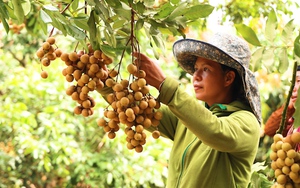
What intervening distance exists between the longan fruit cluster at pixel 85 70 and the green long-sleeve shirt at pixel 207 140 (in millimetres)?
163

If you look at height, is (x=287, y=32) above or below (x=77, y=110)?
above

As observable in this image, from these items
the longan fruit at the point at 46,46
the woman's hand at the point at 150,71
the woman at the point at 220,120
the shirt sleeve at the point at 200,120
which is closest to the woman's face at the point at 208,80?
the woman at the point at 220,120

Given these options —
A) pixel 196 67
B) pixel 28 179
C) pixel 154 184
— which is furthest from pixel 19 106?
pixel 196 67

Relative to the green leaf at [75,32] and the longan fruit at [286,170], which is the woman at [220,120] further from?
the green leaf at [75,32]

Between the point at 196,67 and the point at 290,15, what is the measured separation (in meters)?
1.49

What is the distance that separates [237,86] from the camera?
63.9 inches

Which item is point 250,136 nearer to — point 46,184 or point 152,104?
point 152,104

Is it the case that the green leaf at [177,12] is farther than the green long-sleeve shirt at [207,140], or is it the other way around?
the green long-sleeve shirt at [207,140]

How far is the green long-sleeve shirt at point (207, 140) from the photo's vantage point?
4.13 ft

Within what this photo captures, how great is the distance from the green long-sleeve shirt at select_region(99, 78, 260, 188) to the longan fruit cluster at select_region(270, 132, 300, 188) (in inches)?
7.1

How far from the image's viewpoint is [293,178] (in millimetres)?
1107

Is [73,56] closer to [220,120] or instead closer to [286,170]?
[220,120]

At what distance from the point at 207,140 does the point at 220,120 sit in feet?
0.26

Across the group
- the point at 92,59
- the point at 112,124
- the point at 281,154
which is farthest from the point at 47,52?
the point at 281,154
